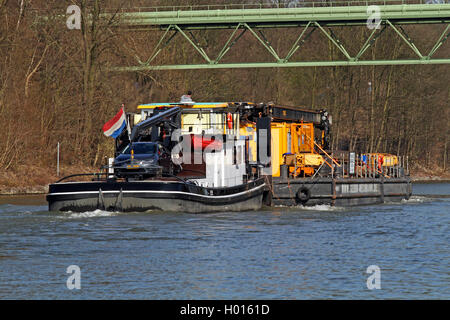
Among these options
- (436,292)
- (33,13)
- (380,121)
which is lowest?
(436,292)

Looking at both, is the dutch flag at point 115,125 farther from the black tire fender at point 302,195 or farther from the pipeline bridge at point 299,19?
the pipeline bridge at point 299,19

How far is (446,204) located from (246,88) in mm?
36023

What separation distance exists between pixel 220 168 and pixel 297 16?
2908cm

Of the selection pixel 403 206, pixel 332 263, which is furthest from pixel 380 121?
pixel 332 263

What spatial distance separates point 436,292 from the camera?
1784cm

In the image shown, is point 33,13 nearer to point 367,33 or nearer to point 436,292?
point 367,33

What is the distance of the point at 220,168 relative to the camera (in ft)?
112

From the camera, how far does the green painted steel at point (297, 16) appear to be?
60.2m

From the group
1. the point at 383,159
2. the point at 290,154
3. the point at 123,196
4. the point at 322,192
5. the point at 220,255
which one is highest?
the point at 290,154

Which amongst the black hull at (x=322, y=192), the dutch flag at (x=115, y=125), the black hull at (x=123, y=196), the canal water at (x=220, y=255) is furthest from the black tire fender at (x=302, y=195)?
the dutch flag at (x=115, y=125)

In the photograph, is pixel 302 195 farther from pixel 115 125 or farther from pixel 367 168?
pixel 115 125

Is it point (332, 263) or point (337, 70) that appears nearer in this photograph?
point (332, 263)

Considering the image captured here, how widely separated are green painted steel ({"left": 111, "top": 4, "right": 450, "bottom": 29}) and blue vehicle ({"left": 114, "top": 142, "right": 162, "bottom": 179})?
89.7 feet

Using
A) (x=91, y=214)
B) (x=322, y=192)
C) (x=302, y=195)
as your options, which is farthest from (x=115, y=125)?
(x=322, y=192)
